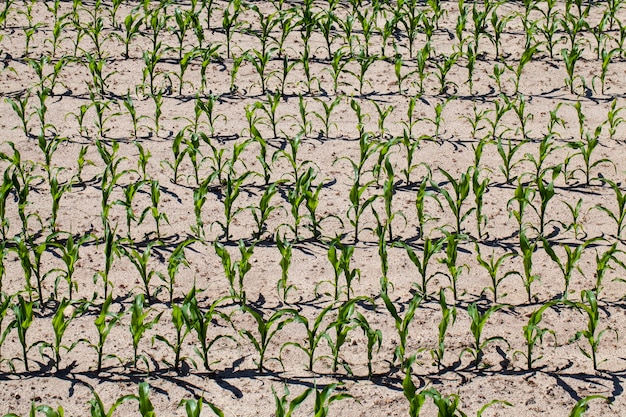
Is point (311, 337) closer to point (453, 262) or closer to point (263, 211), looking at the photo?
point (453, 262)

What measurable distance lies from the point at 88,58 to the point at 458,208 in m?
3.65

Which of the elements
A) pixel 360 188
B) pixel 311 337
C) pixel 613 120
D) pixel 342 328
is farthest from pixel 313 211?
pixel 613 120

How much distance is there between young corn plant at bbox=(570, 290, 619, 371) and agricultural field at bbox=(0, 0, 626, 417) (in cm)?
2

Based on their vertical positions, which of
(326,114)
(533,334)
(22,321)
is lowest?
(533,334)

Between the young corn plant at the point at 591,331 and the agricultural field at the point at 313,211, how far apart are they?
2 cm

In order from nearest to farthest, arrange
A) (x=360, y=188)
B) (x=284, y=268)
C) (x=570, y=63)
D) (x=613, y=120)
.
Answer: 1. (x=284, y=268)
2. (x=360, y=188)
3. (x=613, y=120)
4. (x=570, y=63)

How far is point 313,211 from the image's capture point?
6352mm

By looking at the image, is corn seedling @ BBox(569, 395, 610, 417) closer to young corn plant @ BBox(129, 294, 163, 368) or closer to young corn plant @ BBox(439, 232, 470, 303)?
young corn plant @ BBox(439, 232, 470, 303)

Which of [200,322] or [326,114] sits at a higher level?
[326,114]

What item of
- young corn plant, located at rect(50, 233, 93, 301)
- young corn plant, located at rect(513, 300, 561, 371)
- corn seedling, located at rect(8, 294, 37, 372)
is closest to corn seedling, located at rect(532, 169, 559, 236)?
young corn plant, located at rect(513, 300, 561, 371)

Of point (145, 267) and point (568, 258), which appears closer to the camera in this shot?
point (568, 258)

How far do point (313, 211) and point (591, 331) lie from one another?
1896 mm

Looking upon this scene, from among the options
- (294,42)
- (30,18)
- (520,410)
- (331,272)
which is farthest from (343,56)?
(520,410)

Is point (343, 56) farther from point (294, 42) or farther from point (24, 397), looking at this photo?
point (24, 397)
